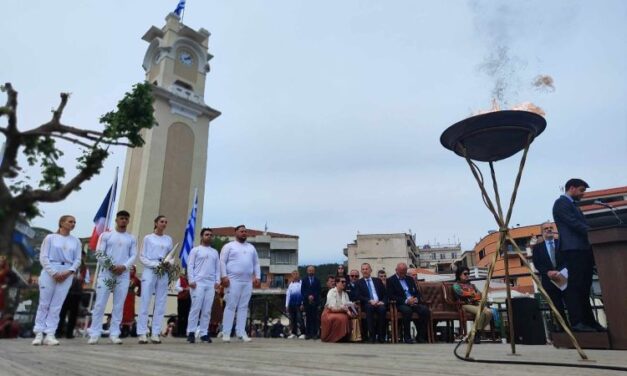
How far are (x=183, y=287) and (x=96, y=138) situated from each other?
877 cm

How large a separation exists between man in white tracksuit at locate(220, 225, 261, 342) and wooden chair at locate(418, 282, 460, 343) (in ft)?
11.0

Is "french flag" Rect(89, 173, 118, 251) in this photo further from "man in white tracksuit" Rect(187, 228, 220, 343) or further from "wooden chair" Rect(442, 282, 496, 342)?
"wooden chair" Rect(442, 282, 496, 342)

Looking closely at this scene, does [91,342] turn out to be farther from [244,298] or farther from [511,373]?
[511,373]

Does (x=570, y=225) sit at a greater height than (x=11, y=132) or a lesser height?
greater

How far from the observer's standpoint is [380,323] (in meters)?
7.25

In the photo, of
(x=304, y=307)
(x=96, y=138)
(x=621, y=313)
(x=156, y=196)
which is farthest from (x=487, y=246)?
(x=96, y=138)

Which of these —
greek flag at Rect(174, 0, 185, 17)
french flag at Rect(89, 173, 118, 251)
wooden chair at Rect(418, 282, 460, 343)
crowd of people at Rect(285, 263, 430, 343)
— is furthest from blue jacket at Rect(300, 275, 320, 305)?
greek flag at Rect(174, 0, 185, 17)

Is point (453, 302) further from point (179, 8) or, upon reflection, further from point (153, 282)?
point (179, 8)

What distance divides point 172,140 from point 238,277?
16995 mm

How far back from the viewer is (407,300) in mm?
7352

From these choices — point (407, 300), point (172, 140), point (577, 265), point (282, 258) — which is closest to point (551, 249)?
point (577, 265)

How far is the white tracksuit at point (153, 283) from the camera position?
590 cm

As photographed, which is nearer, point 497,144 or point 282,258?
point 497,144

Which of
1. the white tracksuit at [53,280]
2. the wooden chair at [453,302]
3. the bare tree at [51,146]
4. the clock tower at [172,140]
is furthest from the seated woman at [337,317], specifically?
the clock tower at [172,140]
